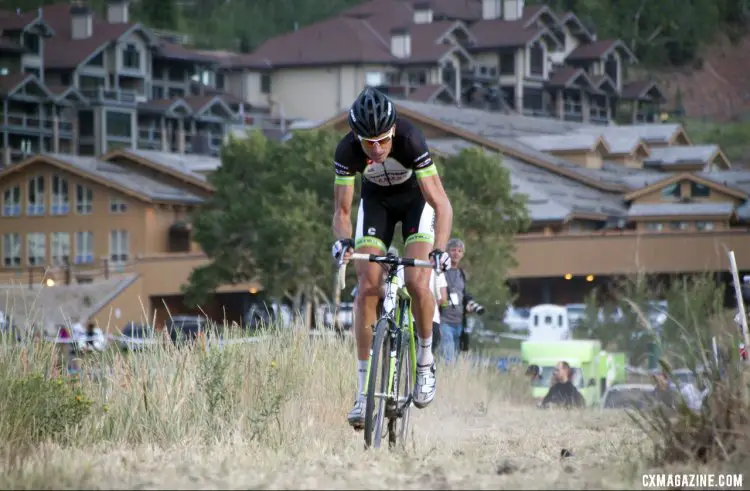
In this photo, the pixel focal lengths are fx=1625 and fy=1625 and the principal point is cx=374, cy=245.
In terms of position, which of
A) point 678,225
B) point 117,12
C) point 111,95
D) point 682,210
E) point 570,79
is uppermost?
point 117,12

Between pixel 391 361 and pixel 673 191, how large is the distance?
61010 mm

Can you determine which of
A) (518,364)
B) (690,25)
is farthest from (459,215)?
(690,25)

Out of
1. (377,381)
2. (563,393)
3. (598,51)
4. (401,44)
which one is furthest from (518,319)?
(598,51)

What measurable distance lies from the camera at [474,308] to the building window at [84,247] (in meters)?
58.8

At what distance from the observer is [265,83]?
108500mm

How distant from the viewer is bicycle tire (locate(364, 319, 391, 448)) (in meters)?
8.97

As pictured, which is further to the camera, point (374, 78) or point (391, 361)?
point (374, 78)

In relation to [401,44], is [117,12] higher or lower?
higher

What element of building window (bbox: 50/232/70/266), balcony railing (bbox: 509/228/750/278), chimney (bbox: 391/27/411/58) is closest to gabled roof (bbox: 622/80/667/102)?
Result: chimney (bbox: 391/27/411/58)

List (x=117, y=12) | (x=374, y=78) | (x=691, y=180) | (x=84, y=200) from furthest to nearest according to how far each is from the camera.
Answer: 1. (x=117, y=12)
2. (x=374, y=78)
3. (x=84, y=200)
4. (x=691, y=180)

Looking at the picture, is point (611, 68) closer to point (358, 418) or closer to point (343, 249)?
point (358, 418)

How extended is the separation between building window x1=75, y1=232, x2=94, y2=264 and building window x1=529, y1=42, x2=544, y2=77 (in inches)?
1600

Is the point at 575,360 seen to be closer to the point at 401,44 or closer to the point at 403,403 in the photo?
the point at 403,403

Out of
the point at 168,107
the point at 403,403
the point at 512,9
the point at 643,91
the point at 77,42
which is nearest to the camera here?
the point at 403,403
